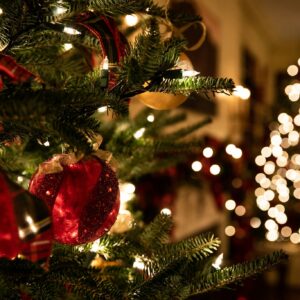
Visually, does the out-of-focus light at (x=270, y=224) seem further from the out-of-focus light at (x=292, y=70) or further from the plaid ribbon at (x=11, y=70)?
the plaid ribbon at (x=11, y=70)

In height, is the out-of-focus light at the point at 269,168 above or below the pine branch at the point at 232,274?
below

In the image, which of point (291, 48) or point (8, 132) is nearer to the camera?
point (8, 132)

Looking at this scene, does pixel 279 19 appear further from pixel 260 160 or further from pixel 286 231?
pixel 286 231

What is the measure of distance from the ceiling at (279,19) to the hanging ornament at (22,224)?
400 centimetres

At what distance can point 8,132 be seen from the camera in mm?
460

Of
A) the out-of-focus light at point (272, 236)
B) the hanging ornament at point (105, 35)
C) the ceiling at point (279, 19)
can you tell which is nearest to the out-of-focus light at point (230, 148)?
the out-of-focus light at point (272, 236)

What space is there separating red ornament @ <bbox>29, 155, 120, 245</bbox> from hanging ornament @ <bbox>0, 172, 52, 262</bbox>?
2.9 inches

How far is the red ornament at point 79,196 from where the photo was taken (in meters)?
0.46

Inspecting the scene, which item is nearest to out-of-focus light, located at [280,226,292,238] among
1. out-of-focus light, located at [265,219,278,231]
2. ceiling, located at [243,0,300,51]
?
out-of-focus light, located at [265,219,278,231]

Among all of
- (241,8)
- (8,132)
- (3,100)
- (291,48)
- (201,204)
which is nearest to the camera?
(3,100)

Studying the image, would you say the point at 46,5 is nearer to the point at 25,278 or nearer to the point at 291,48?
the point at 25,278

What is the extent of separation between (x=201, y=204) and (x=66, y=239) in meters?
2.48

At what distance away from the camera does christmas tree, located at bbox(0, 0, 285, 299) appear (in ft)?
1.23

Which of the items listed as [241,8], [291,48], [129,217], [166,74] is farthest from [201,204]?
[291,48]
